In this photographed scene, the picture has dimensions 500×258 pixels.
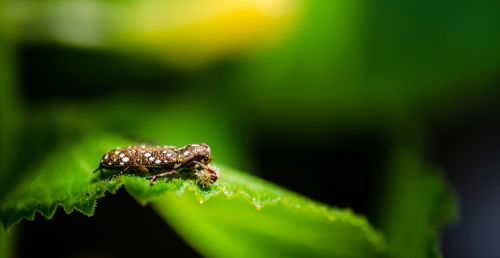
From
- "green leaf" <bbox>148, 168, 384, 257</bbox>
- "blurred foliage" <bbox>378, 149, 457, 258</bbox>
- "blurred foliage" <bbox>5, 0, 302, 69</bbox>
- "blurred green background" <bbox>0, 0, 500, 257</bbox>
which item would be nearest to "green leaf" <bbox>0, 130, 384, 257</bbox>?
"green leaf" <bbox>148, 168, 384, 257</bbox>

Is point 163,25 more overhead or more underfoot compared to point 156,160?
more overhead

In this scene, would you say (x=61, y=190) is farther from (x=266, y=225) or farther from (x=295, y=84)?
(x=295, y=84)

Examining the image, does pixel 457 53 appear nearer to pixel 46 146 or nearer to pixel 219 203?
→ pixel 219 203

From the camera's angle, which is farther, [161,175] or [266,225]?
[266,225]

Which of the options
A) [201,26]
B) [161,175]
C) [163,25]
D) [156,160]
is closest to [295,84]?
[201,26]

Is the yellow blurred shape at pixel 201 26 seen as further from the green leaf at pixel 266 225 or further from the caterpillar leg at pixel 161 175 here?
the caterpillar leg at pixel 161 175

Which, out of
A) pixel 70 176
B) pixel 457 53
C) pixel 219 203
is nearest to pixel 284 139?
pixel 457 53
